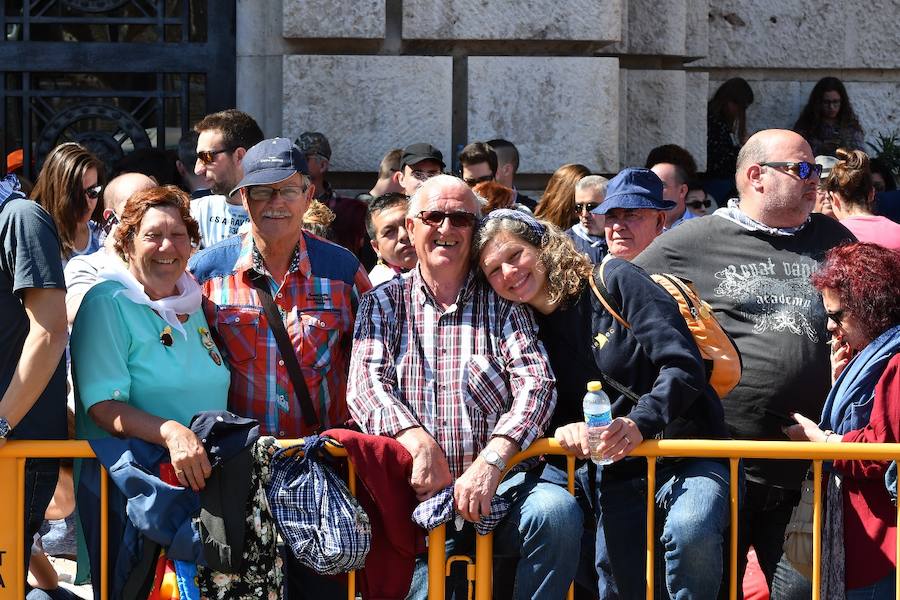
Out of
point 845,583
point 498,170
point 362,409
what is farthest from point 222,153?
point 845,583

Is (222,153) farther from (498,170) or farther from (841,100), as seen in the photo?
(841,100)

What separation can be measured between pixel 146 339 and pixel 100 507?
1.66 ft

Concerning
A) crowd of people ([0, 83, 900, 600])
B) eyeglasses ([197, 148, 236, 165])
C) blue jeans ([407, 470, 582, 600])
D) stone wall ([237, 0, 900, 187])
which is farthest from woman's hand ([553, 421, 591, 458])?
→ stone wall ([237, 0, 900, 187])

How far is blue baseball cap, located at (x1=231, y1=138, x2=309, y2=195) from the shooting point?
13.6ft

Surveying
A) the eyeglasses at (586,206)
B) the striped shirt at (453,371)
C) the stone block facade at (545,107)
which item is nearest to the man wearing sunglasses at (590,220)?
the eyeglasses at (586,206)

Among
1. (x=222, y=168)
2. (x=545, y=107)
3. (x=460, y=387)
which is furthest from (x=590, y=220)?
(x=460, y=387)

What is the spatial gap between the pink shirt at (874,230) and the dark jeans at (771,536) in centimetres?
139

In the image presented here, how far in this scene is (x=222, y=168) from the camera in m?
5.46

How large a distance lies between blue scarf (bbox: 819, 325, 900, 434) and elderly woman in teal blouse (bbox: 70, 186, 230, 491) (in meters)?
1.84

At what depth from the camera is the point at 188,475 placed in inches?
144

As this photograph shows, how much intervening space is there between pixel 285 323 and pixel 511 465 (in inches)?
34.0

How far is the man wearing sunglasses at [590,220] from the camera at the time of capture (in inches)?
229

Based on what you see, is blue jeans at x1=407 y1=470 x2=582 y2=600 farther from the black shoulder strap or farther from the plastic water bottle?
the black shoulder strap

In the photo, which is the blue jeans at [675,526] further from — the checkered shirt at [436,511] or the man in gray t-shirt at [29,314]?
the man in gray t-shirt at [29,314]
